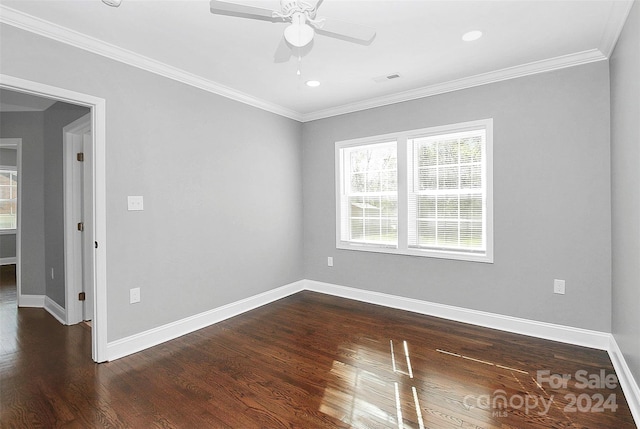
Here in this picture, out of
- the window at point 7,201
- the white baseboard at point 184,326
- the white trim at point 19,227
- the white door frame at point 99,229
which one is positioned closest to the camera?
the white door frame at point 99,229

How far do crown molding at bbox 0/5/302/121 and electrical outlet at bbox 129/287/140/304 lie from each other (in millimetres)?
2016

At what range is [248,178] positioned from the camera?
4000mm

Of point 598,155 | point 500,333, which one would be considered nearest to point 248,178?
point 500,333

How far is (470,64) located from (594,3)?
1.01 meters

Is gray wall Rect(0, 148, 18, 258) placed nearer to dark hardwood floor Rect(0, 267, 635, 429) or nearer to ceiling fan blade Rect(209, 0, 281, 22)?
dark hardwood floor Rect(0, 267, 635, 429)

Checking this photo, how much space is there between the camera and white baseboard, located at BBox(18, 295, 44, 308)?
411 cm

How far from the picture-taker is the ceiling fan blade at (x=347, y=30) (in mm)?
1801

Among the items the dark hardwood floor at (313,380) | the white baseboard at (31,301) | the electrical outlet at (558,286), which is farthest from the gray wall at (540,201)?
the white baseboard at (31,301)

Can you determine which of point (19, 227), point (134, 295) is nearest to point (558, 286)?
point (134, 295)

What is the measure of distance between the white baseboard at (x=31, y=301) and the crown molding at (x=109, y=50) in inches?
131

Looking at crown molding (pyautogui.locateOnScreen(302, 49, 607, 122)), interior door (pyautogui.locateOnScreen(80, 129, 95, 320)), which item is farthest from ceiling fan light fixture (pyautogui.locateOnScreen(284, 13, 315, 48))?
interior door (pyautogui.locateOnScreen(80, 129, 95, 320))

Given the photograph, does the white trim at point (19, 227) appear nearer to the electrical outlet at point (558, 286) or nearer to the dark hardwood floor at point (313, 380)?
the dark hardwood floor at point (313, 380)

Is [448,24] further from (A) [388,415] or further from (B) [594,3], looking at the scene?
(A) [388,415]

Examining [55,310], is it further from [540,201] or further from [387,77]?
[540,201]
